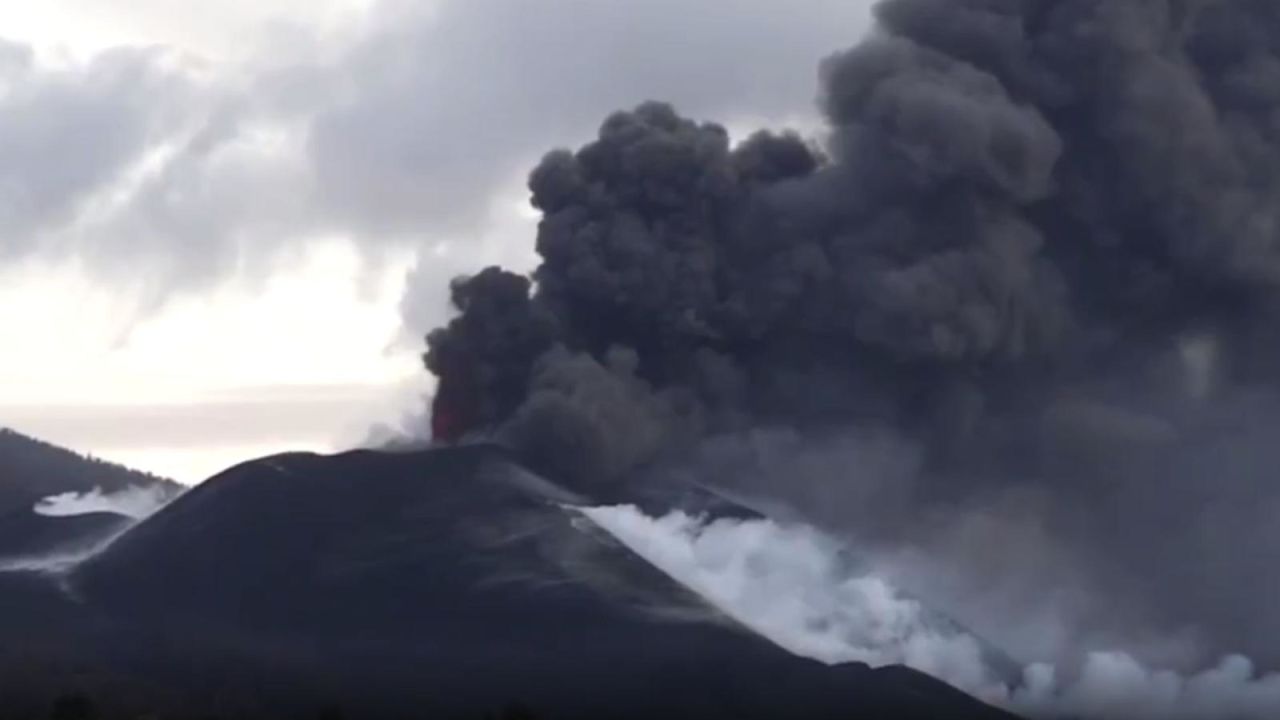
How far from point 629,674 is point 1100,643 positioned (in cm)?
2677

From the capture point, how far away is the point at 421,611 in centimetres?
12962

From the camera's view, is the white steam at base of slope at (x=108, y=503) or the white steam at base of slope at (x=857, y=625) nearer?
the white steam at base of slope at (x=857, y=625)

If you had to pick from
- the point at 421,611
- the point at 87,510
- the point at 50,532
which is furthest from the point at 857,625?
the point at 87,510

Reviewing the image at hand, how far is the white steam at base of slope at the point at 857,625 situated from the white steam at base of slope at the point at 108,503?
25688 mm

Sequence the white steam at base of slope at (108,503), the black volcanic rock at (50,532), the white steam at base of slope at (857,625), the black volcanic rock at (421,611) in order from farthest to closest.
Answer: the white steam at base of slope at (108,503), the black volcanic rock at (50,532), the white steam at base of slope at (857,625), the black volcanic rock at (421,611)

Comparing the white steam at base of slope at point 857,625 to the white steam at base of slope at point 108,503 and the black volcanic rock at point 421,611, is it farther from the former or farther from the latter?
Result: the white steam at base of slope at point 108,503

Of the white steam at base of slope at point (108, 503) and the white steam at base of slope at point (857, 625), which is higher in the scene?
the white steam at base of slope at point (108, 503)

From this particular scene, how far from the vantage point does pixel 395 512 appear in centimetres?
14000

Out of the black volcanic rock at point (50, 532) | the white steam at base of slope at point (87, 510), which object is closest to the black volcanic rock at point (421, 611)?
the white steam at base of slope at point (87, 510)

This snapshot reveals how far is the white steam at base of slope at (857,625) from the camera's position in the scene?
12950 cm

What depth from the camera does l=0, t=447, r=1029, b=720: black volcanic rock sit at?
118875 millimetres

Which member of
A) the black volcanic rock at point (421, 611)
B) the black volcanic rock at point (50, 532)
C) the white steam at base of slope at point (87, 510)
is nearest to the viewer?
the black volcanic rock at point (421, 611)

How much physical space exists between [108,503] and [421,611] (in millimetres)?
34954

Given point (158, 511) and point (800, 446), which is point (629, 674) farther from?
point (158, 511)
